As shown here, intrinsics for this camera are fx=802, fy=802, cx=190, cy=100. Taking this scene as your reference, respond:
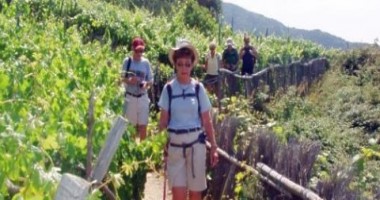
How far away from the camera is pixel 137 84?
833 cm

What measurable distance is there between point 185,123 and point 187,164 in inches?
13.7

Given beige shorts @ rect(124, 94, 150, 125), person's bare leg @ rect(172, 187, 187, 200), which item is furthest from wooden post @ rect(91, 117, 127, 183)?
beige shorts @ rect(124, 94, 150, 125)

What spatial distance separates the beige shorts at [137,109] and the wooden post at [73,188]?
237 inches

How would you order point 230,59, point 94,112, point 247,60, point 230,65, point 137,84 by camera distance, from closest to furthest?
point 94,112 < point 137,84 < point 230,59 < point 230,65 < point 247,60

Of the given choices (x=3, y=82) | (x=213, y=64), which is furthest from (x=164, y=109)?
(x=213, y=64)

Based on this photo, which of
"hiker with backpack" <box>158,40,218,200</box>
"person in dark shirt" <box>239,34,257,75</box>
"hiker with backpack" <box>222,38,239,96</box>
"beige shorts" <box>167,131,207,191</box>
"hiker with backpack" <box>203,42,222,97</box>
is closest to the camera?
"hiker with backpack" <box>158,40,218,200</box>

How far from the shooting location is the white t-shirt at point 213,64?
13.9 m

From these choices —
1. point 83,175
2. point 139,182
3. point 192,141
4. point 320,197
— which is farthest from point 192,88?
point 83,175

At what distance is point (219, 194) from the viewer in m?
7.43

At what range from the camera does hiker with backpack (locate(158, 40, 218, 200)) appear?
19.2ft

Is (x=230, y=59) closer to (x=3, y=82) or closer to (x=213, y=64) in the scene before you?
(x=213, y=64)

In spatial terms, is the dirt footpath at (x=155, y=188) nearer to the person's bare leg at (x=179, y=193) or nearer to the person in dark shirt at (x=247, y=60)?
the person's bare leg at (x=179, y=193)

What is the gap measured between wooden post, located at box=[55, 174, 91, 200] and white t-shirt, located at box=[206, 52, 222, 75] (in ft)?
38.2

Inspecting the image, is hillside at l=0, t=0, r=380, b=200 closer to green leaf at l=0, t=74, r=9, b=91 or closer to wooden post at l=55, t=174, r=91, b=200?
green leaf at l=0, t=74, r=9, b=91
